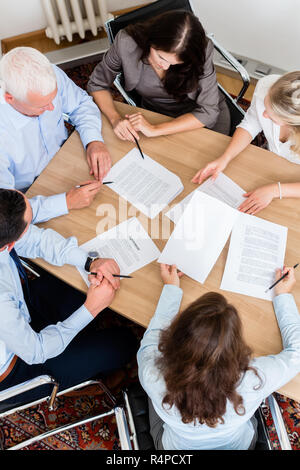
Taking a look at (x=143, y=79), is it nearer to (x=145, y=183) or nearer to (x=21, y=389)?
(x=145, y=183)

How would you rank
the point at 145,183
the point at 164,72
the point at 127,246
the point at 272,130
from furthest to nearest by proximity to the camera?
the point at 164,72
the point at 272,130
the point at 145,183
the point at 127,246

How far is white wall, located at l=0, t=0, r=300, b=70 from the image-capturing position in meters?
2.32

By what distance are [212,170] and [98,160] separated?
48cm

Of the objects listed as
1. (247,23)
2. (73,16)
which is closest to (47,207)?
(247,23)

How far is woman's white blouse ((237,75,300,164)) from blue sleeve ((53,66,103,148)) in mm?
665

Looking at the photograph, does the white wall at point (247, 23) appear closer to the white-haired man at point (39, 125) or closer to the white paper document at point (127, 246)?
the white-haired man at point (39, 125)

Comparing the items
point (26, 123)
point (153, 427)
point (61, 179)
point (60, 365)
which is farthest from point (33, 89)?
point (153, 427)

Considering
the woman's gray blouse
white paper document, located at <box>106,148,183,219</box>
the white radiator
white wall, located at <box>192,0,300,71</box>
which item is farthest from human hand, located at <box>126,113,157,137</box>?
the white radiator

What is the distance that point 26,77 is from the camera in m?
1.30

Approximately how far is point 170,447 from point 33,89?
4.38 feet

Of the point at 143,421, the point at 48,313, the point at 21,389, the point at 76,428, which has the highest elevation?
the point at 21,389

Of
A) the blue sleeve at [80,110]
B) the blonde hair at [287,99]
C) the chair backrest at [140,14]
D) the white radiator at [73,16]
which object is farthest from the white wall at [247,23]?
the blue sleeve at [80,110]

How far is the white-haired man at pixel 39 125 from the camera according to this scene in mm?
1315

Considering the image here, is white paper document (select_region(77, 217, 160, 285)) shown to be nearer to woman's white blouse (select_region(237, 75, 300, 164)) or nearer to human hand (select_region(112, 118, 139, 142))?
human hand (select_region(112, 118, 139, 142))
